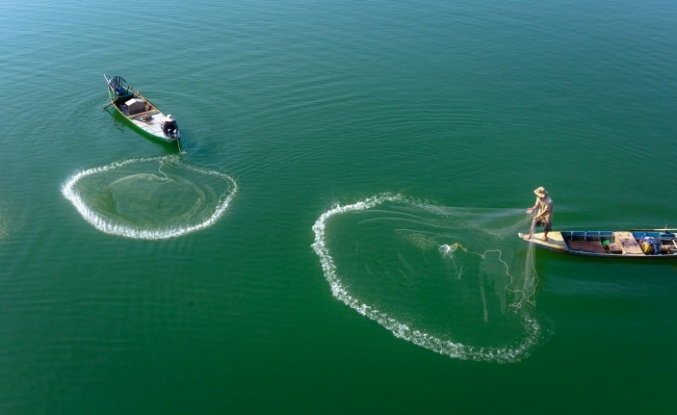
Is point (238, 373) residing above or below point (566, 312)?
below

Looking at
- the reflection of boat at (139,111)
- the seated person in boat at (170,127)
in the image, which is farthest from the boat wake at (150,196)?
the reflection of boat at (139,111)

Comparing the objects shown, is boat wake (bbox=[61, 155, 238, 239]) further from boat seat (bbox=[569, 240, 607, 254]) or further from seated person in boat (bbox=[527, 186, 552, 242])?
boat seat (bbox=[569, 240, 607, 254])

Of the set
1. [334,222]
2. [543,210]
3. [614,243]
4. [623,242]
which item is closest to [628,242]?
[623,242]

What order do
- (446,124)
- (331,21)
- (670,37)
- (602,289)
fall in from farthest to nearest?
(331,21)
(670,37)
(446,124)
(602,289)

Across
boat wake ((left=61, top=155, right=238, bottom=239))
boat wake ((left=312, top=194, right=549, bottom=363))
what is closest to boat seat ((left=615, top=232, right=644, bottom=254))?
boat wake ((left=312, top=194, right=549, bottom=363))

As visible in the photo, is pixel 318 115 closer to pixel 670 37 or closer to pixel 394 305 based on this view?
pixel 394 305

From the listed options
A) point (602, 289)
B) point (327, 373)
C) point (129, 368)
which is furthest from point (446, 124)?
point (129, 368)

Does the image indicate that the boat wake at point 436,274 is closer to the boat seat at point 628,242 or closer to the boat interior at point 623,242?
the boat interior at point 623,242
